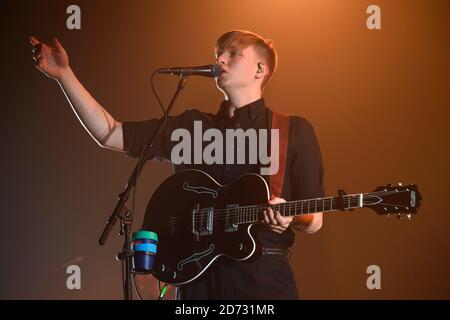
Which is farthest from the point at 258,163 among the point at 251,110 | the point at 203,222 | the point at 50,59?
the point at 50,59

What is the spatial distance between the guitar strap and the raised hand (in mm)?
1088

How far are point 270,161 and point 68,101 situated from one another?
1166mm

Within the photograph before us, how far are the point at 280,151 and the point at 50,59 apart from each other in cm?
125

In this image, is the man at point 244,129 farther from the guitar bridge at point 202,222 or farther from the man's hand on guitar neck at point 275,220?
the guitar bridge at point 202,222

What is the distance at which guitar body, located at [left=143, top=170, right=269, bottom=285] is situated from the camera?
8.90 ft

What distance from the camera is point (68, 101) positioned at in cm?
335

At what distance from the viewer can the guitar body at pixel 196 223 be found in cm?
271

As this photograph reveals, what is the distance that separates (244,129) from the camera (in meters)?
3.07

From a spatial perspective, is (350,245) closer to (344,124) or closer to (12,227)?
(344,124)

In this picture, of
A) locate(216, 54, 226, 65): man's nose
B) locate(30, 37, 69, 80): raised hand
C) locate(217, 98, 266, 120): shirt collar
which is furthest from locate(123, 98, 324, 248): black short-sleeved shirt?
locate(30, 37, 69, 80): raised hand

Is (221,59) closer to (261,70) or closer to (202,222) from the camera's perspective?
(261,70)

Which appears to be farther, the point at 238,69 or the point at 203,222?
the point at 238,69

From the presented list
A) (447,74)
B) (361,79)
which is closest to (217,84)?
(361,79)

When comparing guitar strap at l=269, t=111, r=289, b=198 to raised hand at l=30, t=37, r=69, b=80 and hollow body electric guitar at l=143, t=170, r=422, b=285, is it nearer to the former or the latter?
hollow body electric guitar at l=143, t=170, r=422, b=285
